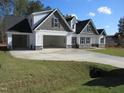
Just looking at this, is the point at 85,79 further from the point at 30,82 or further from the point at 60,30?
the point at 60,30

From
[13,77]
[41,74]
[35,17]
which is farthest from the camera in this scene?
[35,17]

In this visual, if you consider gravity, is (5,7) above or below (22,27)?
above

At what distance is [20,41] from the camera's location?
33.5 m

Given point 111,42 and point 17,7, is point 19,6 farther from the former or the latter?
point 111,42

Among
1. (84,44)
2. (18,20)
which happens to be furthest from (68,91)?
(84,44)

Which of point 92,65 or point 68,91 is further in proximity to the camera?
point 92,65

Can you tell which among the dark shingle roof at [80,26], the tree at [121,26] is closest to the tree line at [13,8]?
the dark shingle roof at [80,26]

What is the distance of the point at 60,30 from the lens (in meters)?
33.2

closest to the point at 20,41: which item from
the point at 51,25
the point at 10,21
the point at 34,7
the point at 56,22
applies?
the point at 10,21

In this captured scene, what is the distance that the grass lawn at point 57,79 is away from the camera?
1159 centimetres

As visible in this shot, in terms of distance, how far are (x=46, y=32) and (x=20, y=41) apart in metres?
4.93

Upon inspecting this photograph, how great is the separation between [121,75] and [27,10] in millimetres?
50628

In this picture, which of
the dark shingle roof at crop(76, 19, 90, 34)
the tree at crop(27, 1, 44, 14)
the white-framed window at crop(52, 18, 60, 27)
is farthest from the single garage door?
the tree at crop(27, 1, 44, 14)

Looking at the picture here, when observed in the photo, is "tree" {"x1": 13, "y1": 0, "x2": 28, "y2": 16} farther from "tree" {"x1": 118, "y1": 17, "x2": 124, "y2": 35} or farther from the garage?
"tree" {"x1": 118, "y1": 17, "x2": 124, "y2": 35}
